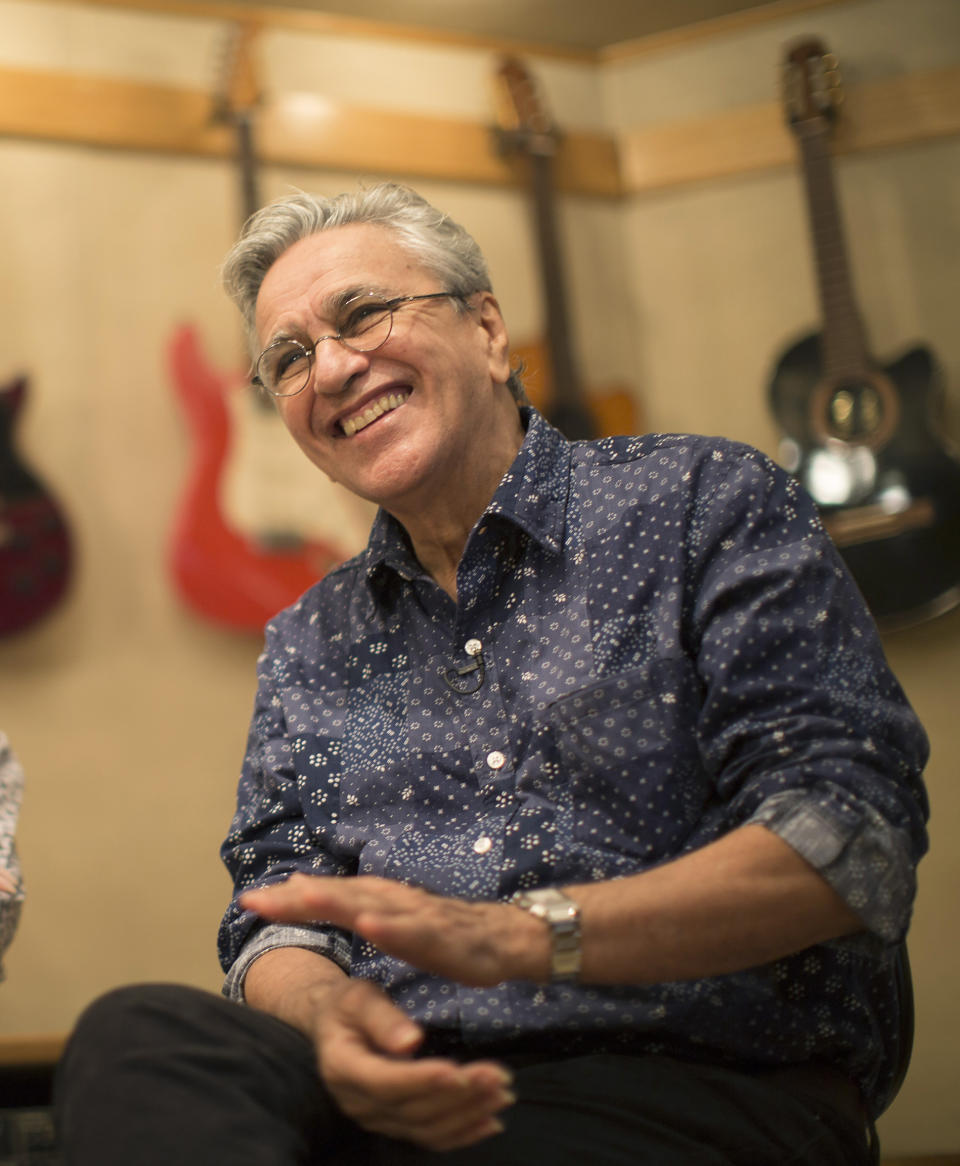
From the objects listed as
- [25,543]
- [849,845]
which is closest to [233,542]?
[25,543]

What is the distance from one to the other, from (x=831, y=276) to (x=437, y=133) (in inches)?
43.9

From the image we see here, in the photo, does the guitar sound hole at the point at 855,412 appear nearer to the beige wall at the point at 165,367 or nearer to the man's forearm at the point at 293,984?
the beige wall at the point at 165,367

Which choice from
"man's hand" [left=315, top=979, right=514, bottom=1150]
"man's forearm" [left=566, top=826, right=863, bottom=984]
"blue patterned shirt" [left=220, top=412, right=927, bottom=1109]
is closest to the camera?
"man's hand" [left=315, top=979, right=514, bottom=1150]

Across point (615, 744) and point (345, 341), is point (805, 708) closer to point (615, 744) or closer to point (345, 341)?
point (615, 744)

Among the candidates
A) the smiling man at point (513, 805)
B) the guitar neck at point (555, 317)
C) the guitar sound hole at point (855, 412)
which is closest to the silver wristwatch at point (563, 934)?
the smiling man at point (513, 805)

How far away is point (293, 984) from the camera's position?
124cm

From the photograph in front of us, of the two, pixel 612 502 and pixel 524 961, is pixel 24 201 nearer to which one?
pixel 612 502

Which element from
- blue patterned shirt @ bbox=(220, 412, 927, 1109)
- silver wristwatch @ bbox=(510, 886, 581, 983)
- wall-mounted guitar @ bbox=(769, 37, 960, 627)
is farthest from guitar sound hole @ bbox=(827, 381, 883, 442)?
silver wristwatch @ bbox=(510, 886, 581, 983)

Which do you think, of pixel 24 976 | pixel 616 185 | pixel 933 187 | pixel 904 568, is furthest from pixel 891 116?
pixel 24 976

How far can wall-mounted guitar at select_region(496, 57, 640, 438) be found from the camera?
3045 mm

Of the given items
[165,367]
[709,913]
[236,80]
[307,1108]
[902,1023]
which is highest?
[236,80]

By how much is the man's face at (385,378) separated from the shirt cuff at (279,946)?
20.1 inches

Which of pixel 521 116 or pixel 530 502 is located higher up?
pixel 521 116

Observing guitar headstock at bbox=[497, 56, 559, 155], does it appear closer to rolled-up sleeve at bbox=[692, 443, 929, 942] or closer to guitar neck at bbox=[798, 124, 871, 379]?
guitar neck at bbox=[798, 124, 871, 379]
